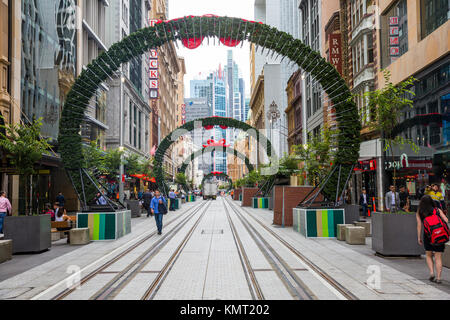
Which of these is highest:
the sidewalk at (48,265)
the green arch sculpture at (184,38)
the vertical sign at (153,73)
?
the vertical sign at (153,73)

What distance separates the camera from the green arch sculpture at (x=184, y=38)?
1641 cm

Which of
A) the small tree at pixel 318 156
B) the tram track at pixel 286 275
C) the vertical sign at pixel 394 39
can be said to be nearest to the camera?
the tram track at pixel 286 275

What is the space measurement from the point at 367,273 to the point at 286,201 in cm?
1074

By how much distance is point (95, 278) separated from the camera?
871 cm

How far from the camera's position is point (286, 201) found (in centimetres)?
1961

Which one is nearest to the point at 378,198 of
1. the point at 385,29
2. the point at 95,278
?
the point at 385,29

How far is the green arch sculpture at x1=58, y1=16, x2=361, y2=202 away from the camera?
1641 centimetres

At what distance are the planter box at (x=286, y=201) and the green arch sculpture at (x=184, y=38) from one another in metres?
3.19

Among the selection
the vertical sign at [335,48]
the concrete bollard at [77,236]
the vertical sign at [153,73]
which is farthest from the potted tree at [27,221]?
the vertical sign at [153,73]

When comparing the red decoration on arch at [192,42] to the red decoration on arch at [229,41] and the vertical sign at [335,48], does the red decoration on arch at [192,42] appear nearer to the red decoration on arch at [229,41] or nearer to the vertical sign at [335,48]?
the red decoration on arch at [229,41]

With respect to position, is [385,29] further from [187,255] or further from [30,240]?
[30,240]

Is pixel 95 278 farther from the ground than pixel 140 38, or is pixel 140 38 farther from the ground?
pixel 140 38

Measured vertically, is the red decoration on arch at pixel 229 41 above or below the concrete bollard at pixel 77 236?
above
